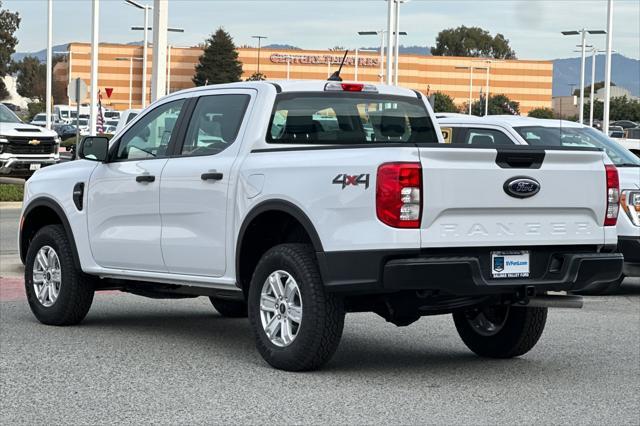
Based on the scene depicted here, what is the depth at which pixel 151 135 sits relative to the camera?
400 inches

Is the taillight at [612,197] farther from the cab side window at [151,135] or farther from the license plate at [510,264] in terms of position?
the cab side window at [151,135]

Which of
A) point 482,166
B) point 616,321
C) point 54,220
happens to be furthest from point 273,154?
point 616,321

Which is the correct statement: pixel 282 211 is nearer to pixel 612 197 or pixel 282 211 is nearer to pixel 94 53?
pixel 612 197

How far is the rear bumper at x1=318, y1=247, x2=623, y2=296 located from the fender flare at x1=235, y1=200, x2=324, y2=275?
143 mm

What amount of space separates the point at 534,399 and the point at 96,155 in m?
4.24

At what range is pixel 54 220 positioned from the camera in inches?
446

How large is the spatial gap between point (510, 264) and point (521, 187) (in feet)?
1.59

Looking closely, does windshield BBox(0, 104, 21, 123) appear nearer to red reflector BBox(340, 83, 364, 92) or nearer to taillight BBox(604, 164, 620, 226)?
red reflector BBox(340, 83, 364, 92)

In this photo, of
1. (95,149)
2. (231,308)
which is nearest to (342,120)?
(95,149)

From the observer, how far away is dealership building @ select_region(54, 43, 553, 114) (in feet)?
474

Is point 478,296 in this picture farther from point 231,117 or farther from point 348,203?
point 231,117

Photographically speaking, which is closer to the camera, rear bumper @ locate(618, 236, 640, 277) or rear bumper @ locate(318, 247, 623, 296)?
rear bumper @ locate(318, 247, 623, 296)

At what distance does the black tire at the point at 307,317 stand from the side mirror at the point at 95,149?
226cm

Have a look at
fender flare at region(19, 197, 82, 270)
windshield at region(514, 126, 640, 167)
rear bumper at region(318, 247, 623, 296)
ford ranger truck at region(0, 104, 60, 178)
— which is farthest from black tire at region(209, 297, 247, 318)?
ford ranger truck at region(0, 104, 60, 178)
